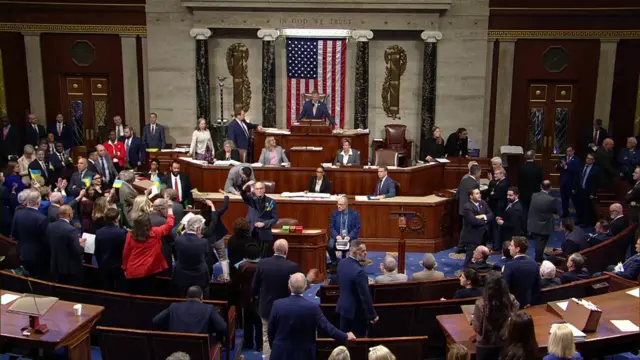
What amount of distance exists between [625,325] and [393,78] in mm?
11715

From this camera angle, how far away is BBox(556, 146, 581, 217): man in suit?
44.7 feet

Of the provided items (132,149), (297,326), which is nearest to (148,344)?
(297,326)

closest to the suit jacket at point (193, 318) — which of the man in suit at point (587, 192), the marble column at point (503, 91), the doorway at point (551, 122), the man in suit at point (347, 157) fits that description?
the man in suit at point (347, 157)

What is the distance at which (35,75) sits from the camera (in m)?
17.4

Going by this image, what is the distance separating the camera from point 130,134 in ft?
51.7

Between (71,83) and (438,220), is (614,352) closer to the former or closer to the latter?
(438,220)

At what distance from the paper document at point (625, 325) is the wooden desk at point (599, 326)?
46 mm

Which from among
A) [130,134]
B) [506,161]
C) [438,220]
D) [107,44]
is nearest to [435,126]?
[506,161]

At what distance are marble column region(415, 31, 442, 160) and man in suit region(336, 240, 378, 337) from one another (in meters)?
10.3

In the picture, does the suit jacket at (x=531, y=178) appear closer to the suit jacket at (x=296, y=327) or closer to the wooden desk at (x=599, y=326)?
the wooden desk at (x=599, y=326)

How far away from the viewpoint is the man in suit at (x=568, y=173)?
44.7ft

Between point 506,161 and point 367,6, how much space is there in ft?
17.2

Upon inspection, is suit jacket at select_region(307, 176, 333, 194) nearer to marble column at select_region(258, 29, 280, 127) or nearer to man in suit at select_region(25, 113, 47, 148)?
marble column at select_region(258, 29, 280, 127)

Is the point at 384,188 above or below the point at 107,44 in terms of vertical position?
below
